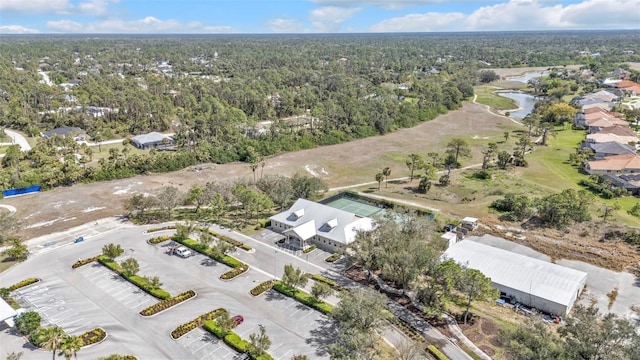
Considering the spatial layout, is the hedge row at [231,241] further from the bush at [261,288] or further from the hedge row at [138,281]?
the hedge row at [138,281]

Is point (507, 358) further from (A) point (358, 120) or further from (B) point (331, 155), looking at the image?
(A) point (358, 120)

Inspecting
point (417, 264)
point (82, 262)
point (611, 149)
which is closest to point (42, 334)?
point (82, 262)

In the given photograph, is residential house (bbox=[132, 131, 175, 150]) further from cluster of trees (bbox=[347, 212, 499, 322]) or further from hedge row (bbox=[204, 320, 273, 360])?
hedge row (bbox=[204, 320, 273, 360])

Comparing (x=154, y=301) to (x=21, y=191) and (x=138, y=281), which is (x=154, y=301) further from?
(x=21, y=191)

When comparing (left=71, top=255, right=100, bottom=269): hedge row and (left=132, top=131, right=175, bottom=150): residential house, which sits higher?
(left=132, top=131, right=175, bottom=150): residential house

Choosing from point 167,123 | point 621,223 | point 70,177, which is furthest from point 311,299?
point 167,123

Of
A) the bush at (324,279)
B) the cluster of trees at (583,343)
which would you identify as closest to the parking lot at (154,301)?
the bush at (324,279)

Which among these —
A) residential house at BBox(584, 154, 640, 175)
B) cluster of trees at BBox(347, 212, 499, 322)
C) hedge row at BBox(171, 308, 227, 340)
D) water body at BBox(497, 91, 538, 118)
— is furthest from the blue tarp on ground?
water body at BBox(497, 91, 538, 118)
